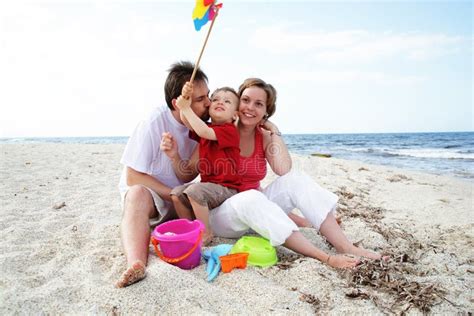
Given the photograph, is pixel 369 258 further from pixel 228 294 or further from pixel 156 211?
pixel 156 211

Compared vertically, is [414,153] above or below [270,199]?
below

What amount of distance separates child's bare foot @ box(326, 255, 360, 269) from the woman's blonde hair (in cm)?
133

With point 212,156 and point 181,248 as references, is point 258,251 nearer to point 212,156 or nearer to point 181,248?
point 181,248

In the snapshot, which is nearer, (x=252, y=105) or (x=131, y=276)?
(x=131, y=276)

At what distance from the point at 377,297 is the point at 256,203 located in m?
0.90

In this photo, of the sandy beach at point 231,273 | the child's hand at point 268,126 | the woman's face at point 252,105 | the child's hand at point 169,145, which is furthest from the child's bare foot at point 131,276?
the child's hand at point 268,126

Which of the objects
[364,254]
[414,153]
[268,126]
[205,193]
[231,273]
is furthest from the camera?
[414,153]

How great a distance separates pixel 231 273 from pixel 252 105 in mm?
1331

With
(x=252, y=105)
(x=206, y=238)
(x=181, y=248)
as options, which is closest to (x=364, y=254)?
(x=206, y=238)

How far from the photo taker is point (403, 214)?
3.99 m

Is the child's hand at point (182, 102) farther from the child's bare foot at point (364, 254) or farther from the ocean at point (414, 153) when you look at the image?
the ocean at point (414, 153)

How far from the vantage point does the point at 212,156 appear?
2.73 metres

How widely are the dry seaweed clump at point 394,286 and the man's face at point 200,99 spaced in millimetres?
1593

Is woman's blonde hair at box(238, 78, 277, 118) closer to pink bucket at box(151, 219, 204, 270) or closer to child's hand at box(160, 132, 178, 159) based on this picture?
child's hand at box(160, 132, 178, 159)
